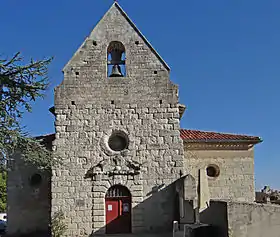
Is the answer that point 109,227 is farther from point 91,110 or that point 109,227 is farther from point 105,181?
point 91,110

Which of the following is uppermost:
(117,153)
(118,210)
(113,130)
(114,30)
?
(114,30)

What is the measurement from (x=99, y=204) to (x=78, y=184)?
1159 millimetres

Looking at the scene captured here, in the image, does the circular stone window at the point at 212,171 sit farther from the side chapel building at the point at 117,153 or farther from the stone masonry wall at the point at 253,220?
the stone masonry wall at the point at 253,220

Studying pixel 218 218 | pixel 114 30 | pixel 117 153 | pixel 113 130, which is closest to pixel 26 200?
pixel 117 153

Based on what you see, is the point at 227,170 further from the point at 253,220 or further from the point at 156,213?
the point at 253,220

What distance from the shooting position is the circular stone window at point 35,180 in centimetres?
1853

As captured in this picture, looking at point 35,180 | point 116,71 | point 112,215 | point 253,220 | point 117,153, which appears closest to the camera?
point 253,220

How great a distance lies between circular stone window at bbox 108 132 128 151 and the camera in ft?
56.9

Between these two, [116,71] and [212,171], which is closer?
[116,71]

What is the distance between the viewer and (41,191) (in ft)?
60.3

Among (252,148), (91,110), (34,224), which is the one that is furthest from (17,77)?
(252,148)

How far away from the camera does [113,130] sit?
56.7 ft

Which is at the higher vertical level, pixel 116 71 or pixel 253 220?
pixel 116 71

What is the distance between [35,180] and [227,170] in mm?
8612
